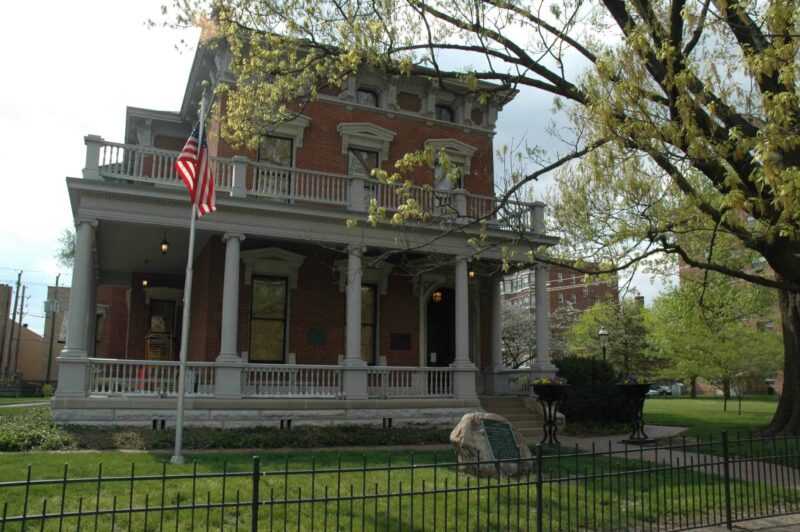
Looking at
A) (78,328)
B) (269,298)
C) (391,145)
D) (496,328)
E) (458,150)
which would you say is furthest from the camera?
(458,150)

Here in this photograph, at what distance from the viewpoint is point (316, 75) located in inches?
543

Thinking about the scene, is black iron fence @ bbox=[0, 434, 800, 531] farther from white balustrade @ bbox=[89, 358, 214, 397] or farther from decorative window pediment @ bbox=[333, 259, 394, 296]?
decorative window pediment @ bbox=[333, 259, 394, 296]

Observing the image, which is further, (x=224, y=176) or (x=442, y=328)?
(x=442, y=328)

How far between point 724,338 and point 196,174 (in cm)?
2479

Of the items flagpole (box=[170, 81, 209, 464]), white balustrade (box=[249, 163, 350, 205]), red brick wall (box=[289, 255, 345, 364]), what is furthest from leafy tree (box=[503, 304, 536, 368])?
flagpole (box=[170, 81, 209, 464])

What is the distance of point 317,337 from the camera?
18.9 meters

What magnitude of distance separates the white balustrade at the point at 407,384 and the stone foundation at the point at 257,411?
399 millimetres

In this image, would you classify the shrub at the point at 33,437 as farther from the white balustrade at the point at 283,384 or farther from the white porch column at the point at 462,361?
the white porch column at the point at 462,361

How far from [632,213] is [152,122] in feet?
56.9

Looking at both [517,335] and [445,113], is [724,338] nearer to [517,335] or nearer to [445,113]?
[517,335]

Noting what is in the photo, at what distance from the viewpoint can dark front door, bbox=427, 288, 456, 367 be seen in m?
21.3

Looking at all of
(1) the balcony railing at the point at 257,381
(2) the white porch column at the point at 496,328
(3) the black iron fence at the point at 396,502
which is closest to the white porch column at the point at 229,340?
(1) the balcony railing at the point at 257,381

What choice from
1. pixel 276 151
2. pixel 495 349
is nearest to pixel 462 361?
pixel 495 349

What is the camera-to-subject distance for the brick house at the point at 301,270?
1462 cm
